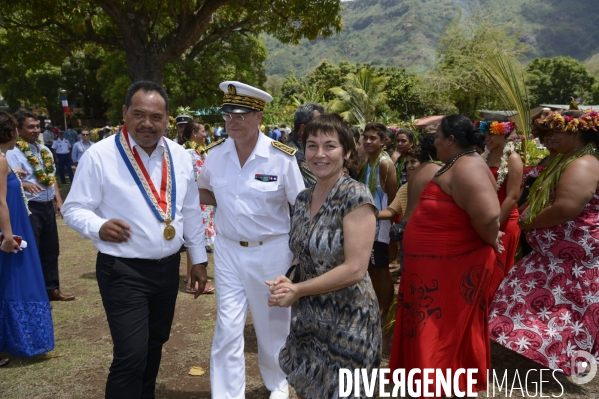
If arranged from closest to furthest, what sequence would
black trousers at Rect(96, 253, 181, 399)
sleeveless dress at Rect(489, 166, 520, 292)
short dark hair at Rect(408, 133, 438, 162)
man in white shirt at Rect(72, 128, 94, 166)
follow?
black trousers at Rect(96, 253, 181, 399) → short dark hair at Rect(408, 133, 438, 162) → sleeveless dress at Rect(489, 166, 520, 292) → man in white shirt at Rect(72, 128, 94, 166)

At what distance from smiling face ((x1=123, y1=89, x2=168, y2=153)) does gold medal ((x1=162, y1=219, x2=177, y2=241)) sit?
1.56 ft

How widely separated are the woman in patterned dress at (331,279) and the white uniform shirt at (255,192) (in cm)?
69

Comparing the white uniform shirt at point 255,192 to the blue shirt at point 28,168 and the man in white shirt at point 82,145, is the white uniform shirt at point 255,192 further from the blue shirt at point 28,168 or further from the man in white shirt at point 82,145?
the man in white shirt at point 82,145

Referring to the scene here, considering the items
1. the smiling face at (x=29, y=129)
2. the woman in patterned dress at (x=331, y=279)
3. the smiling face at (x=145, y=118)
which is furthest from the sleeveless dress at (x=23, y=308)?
the woman in patterned dress at (x=331, y=279)

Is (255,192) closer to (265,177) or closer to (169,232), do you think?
(265,177)

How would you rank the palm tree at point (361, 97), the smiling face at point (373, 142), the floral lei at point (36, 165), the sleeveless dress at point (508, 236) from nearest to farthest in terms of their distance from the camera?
1. the sleeveless dress at point (508, 236)
2. the smiling face at point (373, 142)
3. the floral lei at point (36, 165)
4. the palm tree at point (361, 97)

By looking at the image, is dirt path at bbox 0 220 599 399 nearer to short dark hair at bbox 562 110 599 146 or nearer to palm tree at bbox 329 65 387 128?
short dark hair at bbox 562 110 599 146

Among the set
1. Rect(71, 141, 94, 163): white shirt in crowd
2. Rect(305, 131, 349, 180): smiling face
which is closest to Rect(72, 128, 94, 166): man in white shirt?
Rect(71, 141, 94, 163): white shirt in crowd

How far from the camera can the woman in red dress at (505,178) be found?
4.50 m

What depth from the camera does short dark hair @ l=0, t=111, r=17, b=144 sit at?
449 cm

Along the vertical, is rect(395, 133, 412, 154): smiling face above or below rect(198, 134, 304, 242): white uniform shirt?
above

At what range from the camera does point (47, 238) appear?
5.65 m

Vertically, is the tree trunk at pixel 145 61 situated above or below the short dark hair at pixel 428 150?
above

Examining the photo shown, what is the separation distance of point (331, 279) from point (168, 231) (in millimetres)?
1144
